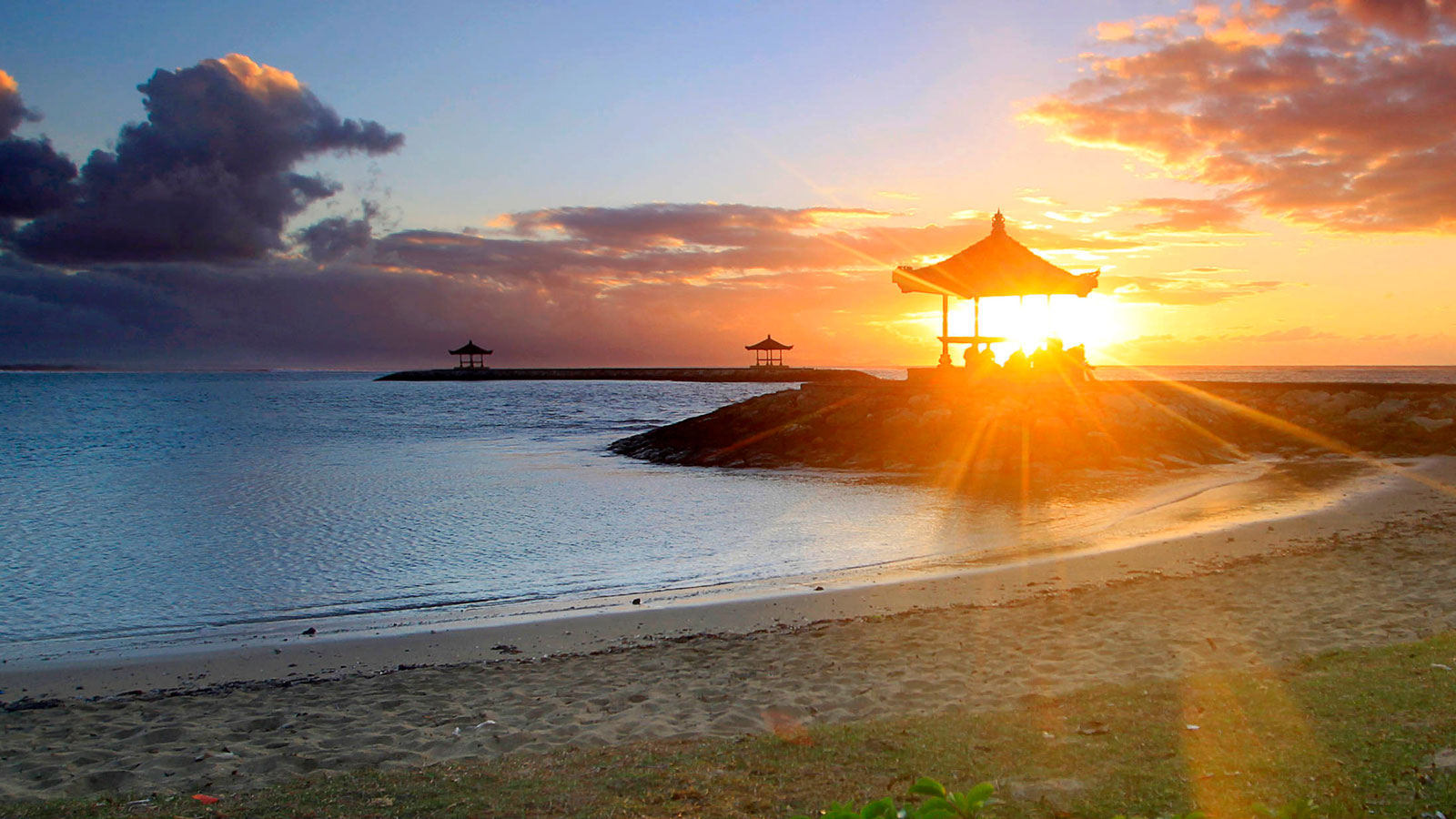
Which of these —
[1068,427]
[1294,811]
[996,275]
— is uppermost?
[996,275]

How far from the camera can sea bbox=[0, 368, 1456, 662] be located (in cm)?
932

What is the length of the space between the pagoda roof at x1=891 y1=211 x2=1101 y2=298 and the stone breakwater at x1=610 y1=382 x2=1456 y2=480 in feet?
9.58

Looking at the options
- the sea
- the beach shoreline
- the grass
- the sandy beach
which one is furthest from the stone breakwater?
the grass

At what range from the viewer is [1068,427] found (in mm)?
21719

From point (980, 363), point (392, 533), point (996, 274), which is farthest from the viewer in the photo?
point (980, 363)

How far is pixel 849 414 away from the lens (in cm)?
2494

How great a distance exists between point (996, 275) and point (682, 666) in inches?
688

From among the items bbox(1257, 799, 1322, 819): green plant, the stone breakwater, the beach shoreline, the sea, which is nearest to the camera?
bbox(1257, 799, 1322, 819): green plant

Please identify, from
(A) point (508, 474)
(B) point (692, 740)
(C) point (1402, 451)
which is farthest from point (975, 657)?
(C) point (1402, 451)

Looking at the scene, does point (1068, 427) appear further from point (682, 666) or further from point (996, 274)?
point (682, 666)

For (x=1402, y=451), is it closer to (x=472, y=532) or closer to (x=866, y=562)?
(x=866, y=562)

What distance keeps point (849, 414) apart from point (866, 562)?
1432 cm

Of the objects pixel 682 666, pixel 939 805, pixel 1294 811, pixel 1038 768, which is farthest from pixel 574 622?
pixel 1294 811

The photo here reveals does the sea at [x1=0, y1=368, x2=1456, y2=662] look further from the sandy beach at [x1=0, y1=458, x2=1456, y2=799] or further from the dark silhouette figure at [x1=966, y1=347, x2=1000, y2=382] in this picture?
the dark silhouette figure at [x1=966, y1=347, x2=1000, y2=382]
